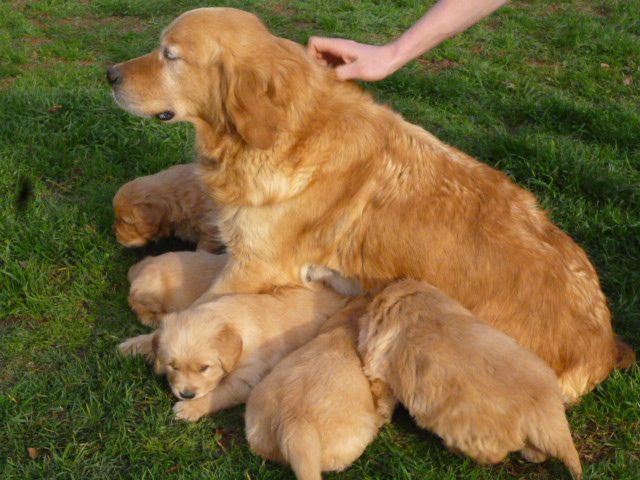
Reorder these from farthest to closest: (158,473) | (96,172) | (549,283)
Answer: (96,172) < (549,283) < (158,473)

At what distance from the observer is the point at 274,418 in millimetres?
3182

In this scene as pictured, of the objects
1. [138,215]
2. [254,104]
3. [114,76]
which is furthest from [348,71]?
[138,215]

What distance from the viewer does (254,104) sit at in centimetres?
366

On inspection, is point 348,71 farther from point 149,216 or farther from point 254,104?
point 149,216

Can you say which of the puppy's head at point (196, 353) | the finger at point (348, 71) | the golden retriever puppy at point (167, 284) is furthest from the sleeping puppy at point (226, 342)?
the finger at point (348, 71)

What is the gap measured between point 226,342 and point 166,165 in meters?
2.55

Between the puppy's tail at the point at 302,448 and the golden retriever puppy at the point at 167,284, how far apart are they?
1.44 m

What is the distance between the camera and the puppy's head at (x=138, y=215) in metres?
4.76

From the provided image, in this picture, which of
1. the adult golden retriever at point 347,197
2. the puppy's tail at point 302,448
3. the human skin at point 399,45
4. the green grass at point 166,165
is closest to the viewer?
the puppy's tail at point 302,448

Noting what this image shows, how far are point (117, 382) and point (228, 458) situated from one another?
84 cm

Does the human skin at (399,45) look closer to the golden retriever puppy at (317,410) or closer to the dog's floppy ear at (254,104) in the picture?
the dog's floppy ear at (254,104)

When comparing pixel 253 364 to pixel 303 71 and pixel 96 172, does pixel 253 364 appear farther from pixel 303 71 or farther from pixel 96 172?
pixel 96 172

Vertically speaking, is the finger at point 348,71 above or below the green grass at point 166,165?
above

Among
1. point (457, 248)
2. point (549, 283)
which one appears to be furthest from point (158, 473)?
point (549, 283)
